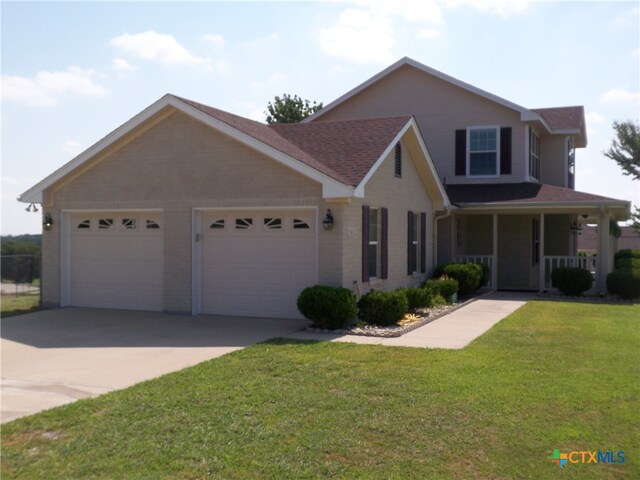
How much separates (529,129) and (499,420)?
60.4ft

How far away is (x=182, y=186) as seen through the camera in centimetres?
1462

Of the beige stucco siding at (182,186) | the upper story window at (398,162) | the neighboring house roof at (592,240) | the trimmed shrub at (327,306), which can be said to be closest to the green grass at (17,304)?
the beige stucco siding at (182,186)

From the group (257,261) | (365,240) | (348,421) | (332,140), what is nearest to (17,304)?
(257,261)

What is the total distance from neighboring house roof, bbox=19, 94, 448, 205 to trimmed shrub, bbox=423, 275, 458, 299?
3.50 m

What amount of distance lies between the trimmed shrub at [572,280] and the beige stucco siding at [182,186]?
934 centimetres

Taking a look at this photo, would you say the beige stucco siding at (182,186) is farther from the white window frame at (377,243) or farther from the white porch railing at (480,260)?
the white porch railing at (480,260)

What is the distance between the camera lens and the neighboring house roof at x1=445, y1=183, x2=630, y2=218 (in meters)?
19.2

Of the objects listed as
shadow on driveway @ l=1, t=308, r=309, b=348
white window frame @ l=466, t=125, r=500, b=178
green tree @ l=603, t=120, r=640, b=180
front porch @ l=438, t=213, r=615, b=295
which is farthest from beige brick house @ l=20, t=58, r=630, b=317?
green tree @ l=603, t=120, r=640, b=180

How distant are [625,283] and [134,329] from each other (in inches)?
529

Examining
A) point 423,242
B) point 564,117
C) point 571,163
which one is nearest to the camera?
point 423,242

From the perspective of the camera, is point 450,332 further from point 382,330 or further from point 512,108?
point 512,108

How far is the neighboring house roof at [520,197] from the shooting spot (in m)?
19.2

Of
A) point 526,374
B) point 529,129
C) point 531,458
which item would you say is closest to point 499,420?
point 531,458

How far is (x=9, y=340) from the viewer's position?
11398mm
